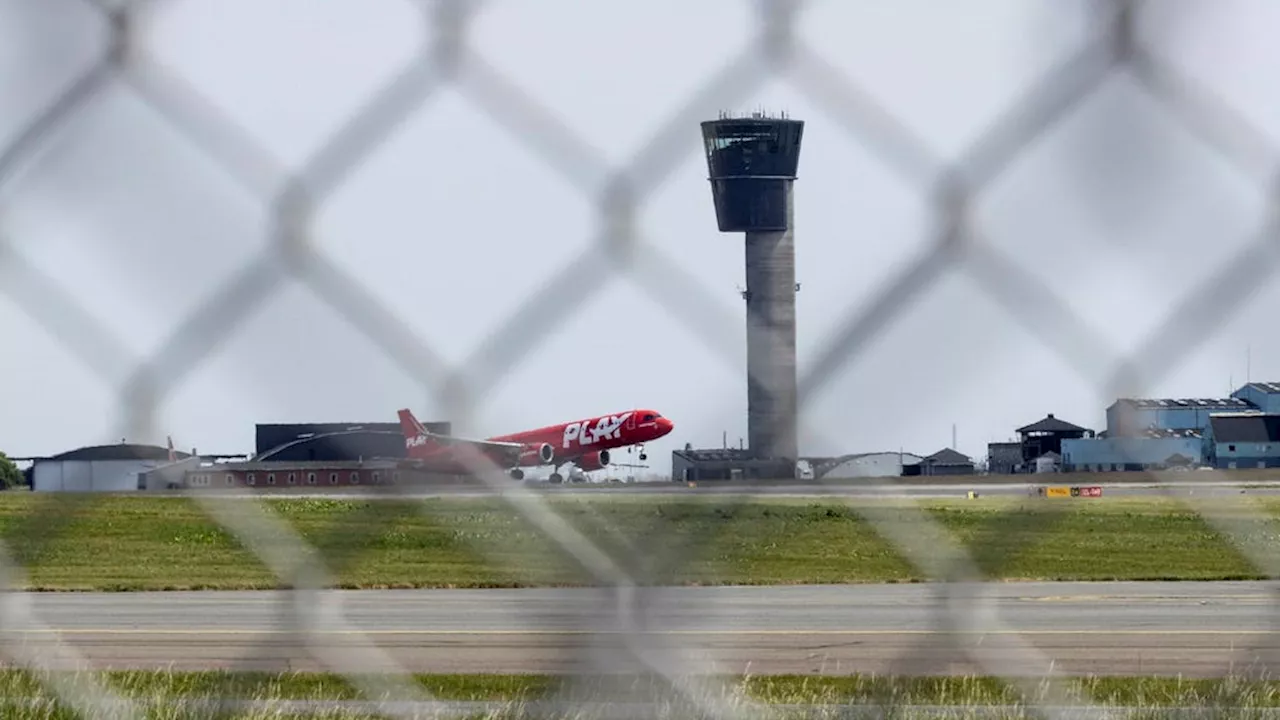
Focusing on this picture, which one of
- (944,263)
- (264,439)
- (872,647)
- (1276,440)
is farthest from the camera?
(872,647)

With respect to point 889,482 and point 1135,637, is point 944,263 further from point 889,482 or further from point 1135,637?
point 1135,637

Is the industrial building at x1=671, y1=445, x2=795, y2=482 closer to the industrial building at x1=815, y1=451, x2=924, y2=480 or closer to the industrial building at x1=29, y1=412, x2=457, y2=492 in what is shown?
the industrial building at x1=815, y1=451, x2=924, y2=480

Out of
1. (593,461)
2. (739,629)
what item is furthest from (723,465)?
(739,629)

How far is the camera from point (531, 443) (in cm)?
265

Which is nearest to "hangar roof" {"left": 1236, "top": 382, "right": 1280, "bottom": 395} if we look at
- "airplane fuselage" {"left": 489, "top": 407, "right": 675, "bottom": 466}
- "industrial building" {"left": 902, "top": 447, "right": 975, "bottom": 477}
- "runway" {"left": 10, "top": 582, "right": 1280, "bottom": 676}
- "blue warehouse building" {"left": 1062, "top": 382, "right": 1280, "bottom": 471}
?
"blue warehouse building" {"left": 1062, "top": 382, "right": 1280, "bottom": 471}

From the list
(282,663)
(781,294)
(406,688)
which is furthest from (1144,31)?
(282,663)

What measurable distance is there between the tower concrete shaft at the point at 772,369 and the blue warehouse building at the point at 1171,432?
37 centimetres

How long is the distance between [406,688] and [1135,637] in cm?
814

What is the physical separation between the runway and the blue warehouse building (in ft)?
10.5

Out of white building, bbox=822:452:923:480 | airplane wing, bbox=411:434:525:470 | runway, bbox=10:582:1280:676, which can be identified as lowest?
runway, bbox=10:582:1280:676

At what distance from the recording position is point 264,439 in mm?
2350

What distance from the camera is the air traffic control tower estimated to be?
6.61ft

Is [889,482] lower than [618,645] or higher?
higher

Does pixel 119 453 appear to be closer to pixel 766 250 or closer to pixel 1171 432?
pixel 766 250
